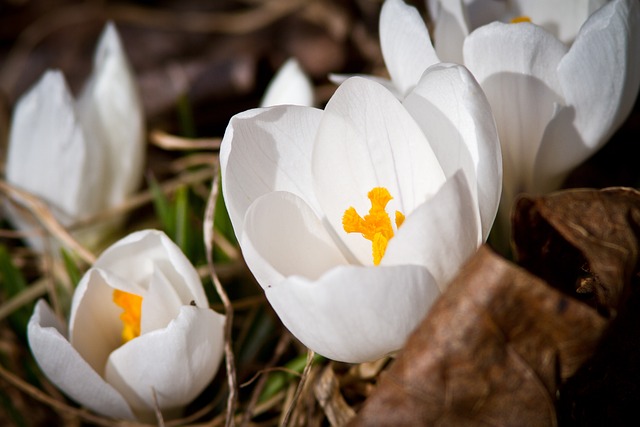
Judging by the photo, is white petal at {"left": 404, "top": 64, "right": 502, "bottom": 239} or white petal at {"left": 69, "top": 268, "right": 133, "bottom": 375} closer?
white petal at {"left": 404, "top": 64, "right": 502, "bottom": 239}

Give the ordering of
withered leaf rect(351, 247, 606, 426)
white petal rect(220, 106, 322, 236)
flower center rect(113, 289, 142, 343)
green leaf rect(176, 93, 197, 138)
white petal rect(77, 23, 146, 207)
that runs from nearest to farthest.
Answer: withered leaf rect(351, 247, 606, 426) < white petal rect(220, 106, 322, 236) < flower center rect(113, 289, 142, 343) < white petal rect(77, 23, 146, 207) < green leaf rect(176, 93, 197, 138)

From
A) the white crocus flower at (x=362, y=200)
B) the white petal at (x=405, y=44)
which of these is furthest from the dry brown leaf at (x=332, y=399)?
the white petal at (x=405, y=44)

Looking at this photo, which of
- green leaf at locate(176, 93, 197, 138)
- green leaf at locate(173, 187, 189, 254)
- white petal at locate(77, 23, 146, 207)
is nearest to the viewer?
green leaf at locate(173, 187, 189, 254)

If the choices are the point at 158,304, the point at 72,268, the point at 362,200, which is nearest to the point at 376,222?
the point at 362,200

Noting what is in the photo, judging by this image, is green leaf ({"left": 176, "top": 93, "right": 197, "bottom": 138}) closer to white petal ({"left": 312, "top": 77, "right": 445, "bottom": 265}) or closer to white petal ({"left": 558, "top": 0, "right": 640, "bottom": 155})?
white petal ({"left": 312, "top": 77, "right": 445, "bottom": 265})

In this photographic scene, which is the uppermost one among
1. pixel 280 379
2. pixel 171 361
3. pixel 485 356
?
pixel 485 356

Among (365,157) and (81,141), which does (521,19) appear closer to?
(365,157)

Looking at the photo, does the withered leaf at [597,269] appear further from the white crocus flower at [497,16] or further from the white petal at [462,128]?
the white crocus flower at [497,16]

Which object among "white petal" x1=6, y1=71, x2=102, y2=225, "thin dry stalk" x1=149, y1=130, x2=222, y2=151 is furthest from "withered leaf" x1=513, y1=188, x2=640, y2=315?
"white petal" x1=6, y1=71, x2=102, y2=225
